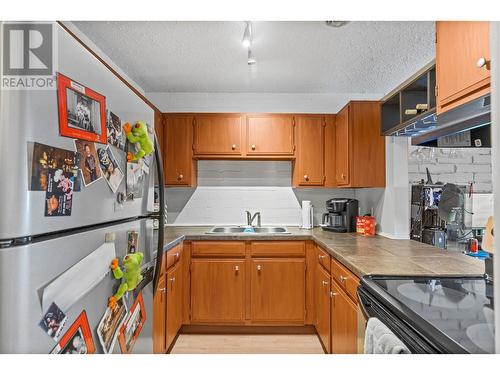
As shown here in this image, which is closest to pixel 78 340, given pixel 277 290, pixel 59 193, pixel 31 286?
pixel 31 286

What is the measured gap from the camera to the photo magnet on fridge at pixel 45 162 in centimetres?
67

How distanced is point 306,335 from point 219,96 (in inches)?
103

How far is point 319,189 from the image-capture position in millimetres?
3557

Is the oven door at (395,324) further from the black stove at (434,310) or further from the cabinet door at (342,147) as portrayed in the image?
the cabinet door at (342,147)

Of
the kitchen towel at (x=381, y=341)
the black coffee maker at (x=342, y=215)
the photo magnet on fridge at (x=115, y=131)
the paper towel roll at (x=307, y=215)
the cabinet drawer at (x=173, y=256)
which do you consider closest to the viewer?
the kitchen towel at (x=381, y=341)

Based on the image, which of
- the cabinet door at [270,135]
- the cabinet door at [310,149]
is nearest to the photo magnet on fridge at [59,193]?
the cabinet door at [270,135]

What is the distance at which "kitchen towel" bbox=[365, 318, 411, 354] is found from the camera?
85cm

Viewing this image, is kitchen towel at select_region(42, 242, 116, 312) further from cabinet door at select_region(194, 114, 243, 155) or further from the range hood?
cabinet door at select_region(194, 114, 243, 155)

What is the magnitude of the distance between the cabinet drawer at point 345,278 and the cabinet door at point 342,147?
1010mm

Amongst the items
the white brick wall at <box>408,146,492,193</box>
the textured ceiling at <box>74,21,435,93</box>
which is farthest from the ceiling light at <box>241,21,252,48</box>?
the white brick wall at <box>408,146,492,193</box>

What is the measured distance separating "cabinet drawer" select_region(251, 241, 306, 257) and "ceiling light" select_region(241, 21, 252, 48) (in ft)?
5.46

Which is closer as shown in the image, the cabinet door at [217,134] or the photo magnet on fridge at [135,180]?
the photo magnet on fridge at [135,180]
